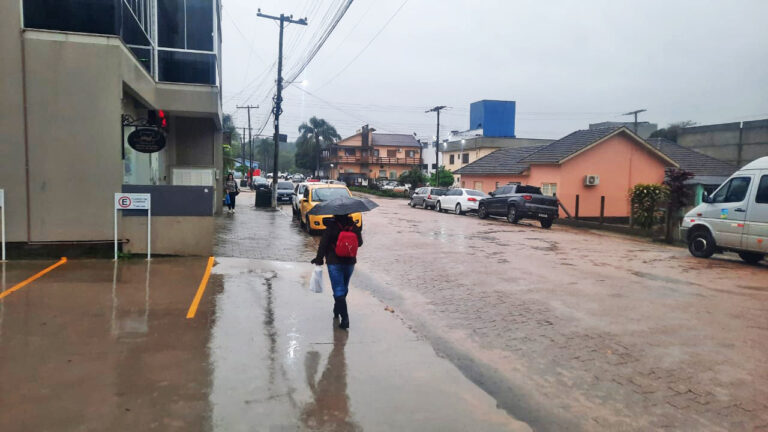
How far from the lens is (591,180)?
28.2 metres

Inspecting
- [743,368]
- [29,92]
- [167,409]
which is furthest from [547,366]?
[29,92]

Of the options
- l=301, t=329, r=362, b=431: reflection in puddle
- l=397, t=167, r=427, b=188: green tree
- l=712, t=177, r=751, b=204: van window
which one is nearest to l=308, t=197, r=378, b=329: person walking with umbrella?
l=301, t=329, r=362, b=431: reflection in puddle

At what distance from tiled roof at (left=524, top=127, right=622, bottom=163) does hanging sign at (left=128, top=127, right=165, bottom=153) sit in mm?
21840

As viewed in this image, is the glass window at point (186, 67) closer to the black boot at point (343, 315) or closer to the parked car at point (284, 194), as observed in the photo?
the black boot at point (343, 315)

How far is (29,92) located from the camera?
982 cm

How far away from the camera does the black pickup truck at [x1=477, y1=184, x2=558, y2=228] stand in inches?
907

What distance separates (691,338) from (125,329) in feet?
22.2

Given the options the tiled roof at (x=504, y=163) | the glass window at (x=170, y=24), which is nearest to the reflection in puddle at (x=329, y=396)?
the glass window at (x=170, y=24)

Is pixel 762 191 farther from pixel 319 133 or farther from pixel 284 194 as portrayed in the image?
pixel 319 133

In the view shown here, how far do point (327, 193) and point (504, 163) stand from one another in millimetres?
19632

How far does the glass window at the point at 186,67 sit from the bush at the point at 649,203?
15162 mm

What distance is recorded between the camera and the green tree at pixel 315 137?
7800cm

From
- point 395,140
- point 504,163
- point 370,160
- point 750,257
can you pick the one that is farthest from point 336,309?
point 395,140

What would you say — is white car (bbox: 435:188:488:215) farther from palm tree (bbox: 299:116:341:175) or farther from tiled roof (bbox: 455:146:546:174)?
palm tree (bbox: 299:116:341:175)
